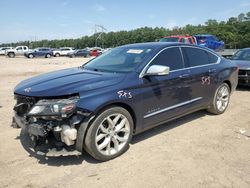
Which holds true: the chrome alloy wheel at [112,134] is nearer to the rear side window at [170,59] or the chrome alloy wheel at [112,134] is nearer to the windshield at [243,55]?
the rear side window at [170,59]

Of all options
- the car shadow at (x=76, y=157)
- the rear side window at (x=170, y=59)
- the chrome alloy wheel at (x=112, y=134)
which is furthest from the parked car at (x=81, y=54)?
the chrome alloy wheel at (x=112, y=134)

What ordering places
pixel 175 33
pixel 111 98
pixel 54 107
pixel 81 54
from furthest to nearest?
1. pixel 175 33
2. pixel 81 54
3. pixel 111 98
4. pixel 54 107

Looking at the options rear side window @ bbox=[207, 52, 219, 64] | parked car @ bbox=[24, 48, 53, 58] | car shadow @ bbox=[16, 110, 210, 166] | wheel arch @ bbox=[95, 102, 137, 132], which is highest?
rear side window @ bbox=[207, 52, 219, 64]

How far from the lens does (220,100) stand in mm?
6508

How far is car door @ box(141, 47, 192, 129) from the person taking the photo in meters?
4.56

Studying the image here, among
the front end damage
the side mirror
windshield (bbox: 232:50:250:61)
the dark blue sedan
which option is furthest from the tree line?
the front end damage

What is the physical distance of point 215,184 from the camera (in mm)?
3514

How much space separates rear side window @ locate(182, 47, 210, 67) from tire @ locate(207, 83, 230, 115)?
787 millimetres

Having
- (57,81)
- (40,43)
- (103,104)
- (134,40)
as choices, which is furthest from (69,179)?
(40,43)

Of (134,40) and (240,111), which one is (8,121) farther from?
(134,40)

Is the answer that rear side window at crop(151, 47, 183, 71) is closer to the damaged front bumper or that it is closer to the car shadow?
the car shadow

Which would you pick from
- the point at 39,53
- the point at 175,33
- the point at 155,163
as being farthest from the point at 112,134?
the point at 175,33

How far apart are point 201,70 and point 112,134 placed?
247cm

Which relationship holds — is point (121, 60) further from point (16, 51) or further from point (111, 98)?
point (16, 51)
